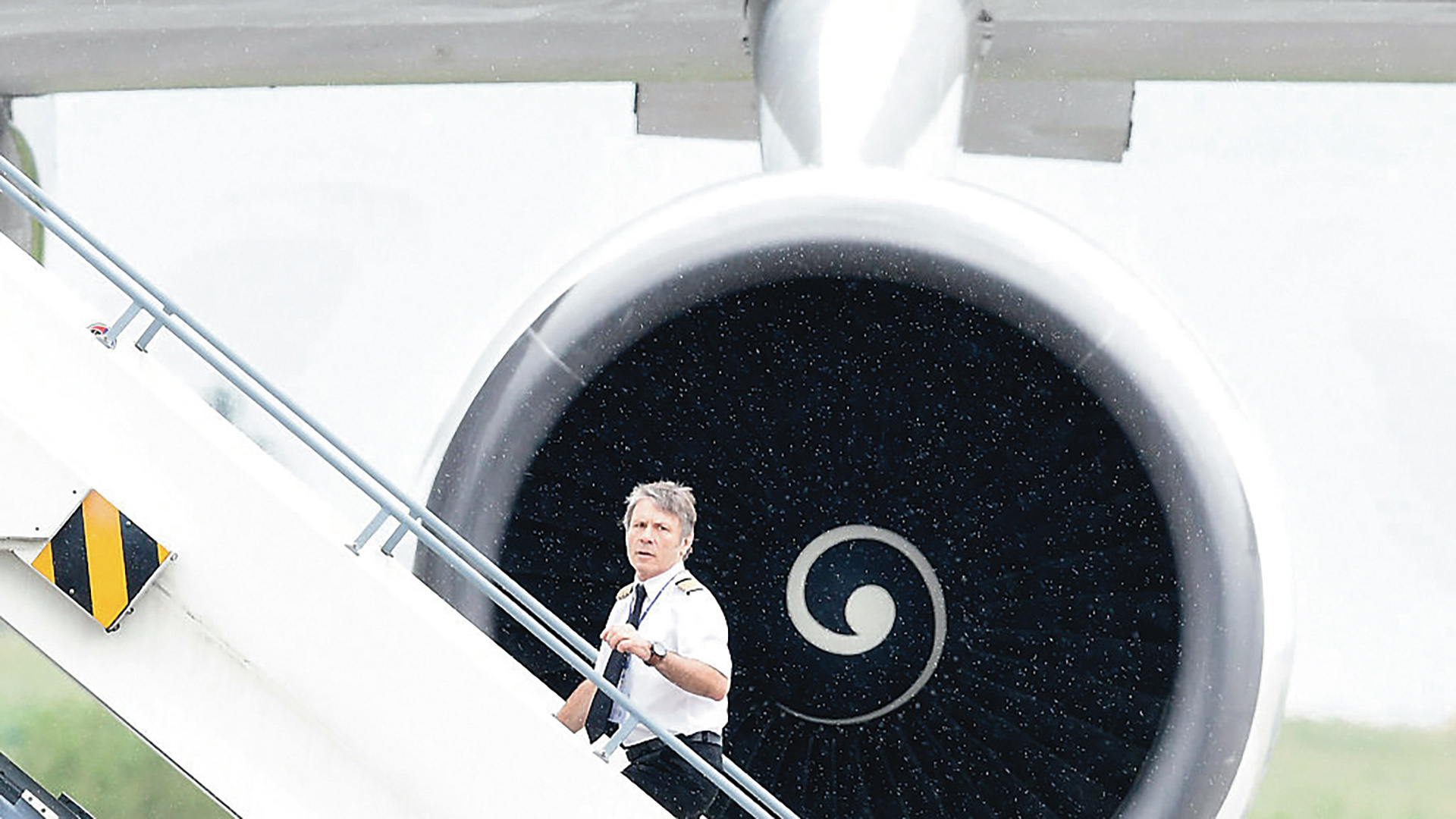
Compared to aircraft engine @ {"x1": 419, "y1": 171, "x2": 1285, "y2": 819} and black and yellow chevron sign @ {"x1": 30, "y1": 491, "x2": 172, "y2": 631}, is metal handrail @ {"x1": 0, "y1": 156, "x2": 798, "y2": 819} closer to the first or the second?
black and yellow chevron sign @ {"x1": 30, "y1": 491, "x2": 172, "y2": 631}

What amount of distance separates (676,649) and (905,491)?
0.72 metres

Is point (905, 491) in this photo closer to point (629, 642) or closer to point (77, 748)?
point (629, 642)

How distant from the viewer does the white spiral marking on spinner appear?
241 cm

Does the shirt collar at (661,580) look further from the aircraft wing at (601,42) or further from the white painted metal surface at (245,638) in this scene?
the aircraft wing at (601,42)

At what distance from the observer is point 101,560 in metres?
1.51

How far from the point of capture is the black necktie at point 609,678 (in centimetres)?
180

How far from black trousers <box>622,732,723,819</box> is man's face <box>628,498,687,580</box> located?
0.60ft

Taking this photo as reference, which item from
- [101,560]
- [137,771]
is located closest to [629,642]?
[101,560]

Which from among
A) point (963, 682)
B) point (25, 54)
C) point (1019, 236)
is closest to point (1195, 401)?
point (1019, 236)

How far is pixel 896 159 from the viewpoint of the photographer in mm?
2492

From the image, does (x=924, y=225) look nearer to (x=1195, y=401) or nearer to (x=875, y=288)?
(x=875, y=288)

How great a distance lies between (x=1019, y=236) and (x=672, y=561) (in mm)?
738

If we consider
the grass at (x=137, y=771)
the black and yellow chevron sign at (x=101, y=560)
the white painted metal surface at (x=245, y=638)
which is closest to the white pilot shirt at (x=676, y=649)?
the white painted metal surface at (x=245, y=638)

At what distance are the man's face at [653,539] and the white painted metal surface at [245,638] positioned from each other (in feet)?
0.92
